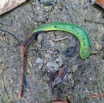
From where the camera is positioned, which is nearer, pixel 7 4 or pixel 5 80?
pixel 5 80

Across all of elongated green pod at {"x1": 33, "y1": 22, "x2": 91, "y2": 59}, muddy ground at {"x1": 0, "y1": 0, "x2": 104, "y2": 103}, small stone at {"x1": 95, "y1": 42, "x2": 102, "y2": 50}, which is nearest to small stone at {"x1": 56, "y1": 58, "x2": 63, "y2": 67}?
muddy ground at {"x1": 0, "y1": 0, "x2": 104, "y2": 103}

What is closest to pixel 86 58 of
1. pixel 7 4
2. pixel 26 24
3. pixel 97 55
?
pixel 97 55

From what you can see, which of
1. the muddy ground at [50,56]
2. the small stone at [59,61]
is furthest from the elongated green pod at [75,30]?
the small stone at [59,61]

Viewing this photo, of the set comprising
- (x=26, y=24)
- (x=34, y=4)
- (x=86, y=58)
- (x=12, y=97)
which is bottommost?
(x=12, y=97)

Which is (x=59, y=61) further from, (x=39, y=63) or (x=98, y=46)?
(x=98, y=46)

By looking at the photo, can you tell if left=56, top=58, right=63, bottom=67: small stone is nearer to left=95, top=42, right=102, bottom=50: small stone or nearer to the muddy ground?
the muddy ground

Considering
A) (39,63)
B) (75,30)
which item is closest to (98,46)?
(75,30)

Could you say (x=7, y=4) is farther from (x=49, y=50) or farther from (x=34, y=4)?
(x=49, y=50)
